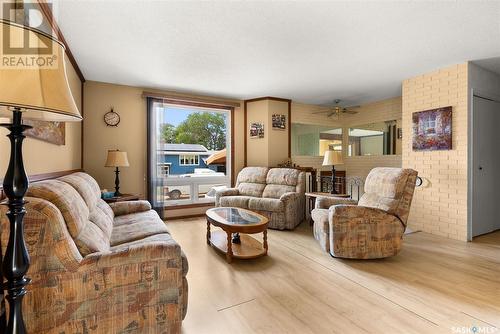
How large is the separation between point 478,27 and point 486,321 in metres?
2.69

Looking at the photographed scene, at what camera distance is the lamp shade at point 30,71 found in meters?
0.83

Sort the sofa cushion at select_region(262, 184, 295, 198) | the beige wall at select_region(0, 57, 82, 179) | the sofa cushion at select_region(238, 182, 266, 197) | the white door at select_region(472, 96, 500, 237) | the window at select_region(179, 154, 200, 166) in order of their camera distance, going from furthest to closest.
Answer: the window at select_region(179, 154, 200, 166), the sofa cushion at select_region(238, 182, 266, 197), the sofa cushion at select_region(262, 184, 295, 198), the white door at select_region(472, 96, 500, 237), the beige wall at select_region(0, 57, 82, 179)

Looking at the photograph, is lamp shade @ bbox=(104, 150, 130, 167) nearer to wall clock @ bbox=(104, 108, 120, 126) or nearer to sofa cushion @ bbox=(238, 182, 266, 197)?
wall clock @ bbox=(104, 108, 120, 126)

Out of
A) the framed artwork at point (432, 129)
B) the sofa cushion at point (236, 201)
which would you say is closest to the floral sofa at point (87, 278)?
the sofa cushion at point (236, 201)

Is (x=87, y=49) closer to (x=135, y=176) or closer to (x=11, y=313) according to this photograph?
(x=135, y=176)

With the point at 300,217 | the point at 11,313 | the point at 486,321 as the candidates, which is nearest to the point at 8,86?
the point at 11,313

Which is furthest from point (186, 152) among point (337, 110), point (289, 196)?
point (337, 110)

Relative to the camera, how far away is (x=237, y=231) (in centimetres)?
264

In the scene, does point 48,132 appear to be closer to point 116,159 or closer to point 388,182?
point 116,159

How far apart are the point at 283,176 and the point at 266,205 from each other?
76 centimetres

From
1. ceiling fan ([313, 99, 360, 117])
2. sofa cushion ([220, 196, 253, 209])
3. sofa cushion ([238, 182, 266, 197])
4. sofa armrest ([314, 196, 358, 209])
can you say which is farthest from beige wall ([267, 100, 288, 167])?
sofa armrest ([314, 196, 358, 209])

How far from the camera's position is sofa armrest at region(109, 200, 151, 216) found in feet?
9.76

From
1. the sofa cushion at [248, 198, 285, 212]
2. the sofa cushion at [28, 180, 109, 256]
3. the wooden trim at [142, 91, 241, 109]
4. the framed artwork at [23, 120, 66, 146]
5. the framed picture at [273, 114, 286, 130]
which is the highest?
the wooden trim at [142, 91, 241, 109]

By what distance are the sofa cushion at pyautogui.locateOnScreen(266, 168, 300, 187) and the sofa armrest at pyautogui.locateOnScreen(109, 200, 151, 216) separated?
239cm
